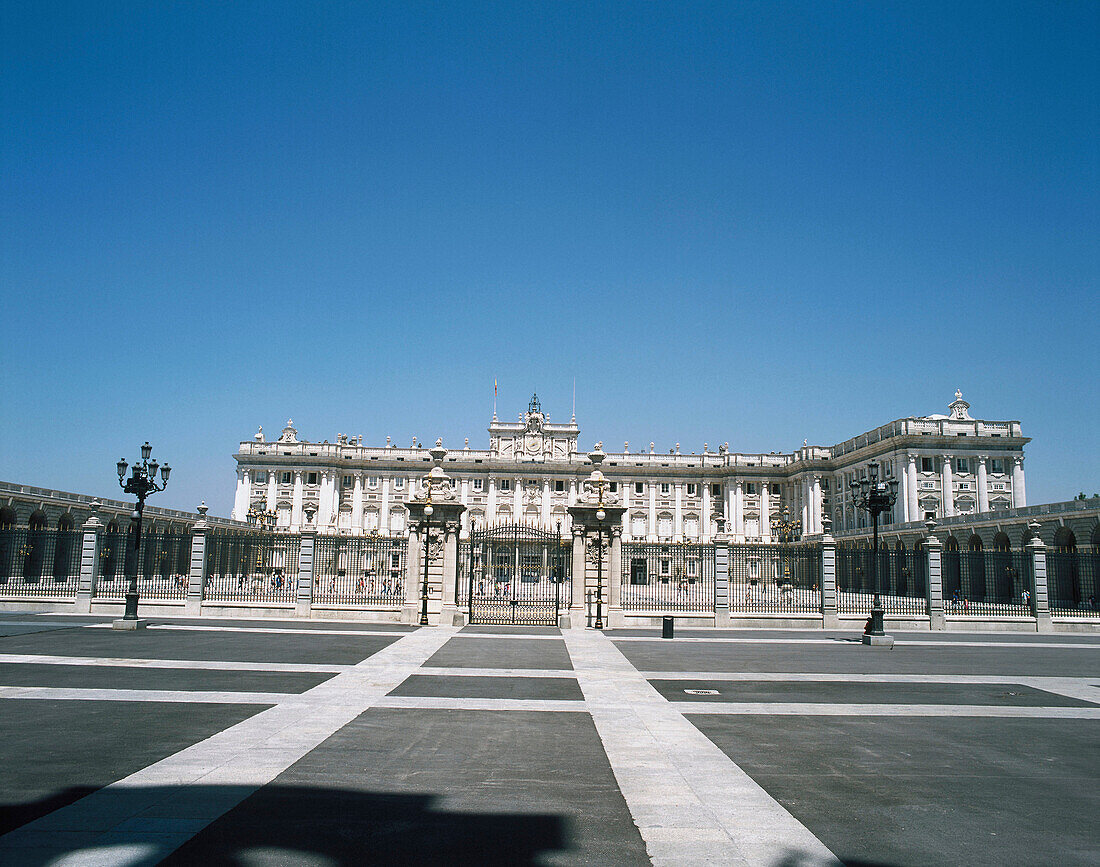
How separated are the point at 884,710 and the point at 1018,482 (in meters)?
77.8

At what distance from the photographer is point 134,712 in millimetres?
11969

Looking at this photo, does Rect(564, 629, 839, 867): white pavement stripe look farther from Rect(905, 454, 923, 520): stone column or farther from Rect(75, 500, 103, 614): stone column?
Rect(905, 454, 923, 520): stone column

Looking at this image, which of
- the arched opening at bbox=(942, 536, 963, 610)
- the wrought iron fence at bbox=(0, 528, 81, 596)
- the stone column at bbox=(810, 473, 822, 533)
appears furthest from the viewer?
the stone column at bbox=(810, 473, 822, 533)

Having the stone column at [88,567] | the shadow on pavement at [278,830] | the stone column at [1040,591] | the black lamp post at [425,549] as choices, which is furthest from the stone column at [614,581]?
the shadow on pavement at [278,830]

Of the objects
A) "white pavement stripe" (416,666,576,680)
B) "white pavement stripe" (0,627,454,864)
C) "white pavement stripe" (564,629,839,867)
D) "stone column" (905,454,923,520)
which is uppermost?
"stone column" (905,454,923,520)

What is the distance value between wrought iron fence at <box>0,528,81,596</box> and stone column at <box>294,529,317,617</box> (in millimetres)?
10962

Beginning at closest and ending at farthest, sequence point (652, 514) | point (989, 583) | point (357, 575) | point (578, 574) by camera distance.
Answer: point (578, 574) → point (357, 575) → point (989, 583) → point (652, 514)

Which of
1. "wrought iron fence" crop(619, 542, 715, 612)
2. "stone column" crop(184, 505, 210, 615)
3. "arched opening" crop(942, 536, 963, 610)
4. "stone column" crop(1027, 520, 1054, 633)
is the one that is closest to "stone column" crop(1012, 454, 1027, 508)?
"arched opening" crop(942, 536, 963, 610)

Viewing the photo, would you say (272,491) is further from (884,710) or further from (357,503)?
(884,710)


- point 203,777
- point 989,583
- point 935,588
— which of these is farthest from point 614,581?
point 989,583

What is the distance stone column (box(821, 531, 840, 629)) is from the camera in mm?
31438

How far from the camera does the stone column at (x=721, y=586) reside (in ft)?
101

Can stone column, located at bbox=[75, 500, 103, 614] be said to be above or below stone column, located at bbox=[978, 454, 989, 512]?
below

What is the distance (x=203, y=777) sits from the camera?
28.3 feet
